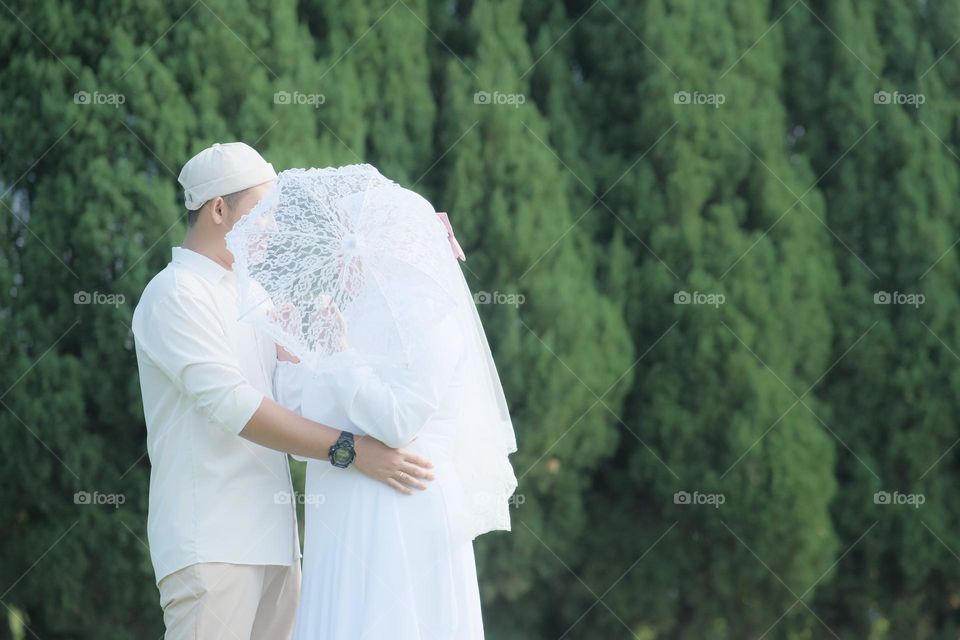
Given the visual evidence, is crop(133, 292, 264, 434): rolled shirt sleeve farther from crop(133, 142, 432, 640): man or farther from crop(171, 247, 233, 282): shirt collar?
crop(171, 247, 233, 282): shirt collar

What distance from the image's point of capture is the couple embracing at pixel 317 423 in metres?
2.87

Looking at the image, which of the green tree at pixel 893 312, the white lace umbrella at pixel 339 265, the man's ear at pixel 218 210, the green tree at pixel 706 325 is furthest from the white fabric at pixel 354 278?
the green tree at pixel 893 312

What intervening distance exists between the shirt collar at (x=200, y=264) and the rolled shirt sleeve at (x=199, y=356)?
0.36 feet

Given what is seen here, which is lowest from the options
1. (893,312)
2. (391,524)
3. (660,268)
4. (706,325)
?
(391,524)

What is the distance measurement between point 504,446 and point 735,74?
8.67 feet

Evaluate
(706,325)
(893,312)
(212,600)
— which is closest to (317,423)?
(212,600)

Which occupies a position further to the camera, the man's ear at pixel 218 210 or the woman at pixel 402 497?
the man's ear at pixel 218 210

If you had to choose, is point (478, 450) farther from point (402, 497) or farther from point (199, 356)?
point (199, 356)

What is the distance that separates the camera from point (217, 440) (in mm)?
3096

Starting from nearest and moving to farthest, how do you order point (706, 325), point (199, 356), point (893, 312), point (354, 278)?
point (354, 278), point (199, 356), point (706, 325), point (893, 312)

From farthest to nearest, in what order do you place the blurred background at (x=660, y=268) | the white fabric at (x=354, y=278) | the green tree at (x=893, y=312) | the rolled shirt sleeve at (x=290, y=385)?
1. the green tree at (x=893, y=312)
2. the blurred background at (x=660, y=268)
3. the rolled shirt sleeve at (x=290, y=385)
4. the white fabric at (x=354, y=278)

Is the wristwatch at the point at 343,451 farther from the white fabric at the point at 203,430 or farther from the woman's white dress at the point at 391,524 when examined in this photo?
the white fabric at the point at 203,430

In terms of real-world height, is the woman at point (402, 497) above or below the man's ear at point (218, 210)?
below

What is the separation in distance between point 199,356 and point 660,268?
263cm
